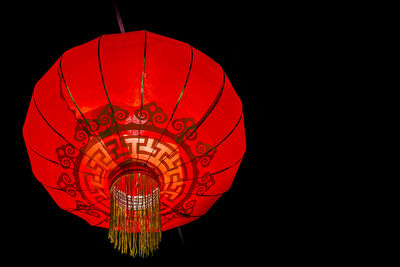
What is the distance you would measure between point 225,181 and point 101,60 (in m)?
0.83

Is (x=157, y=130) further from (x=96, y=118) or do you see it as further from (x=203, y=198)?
(x=203, y=198)

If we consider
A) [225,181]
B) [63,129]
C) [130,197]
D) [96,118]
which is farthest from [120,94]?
[225,181]

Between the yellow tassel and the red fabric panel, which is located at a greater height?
the red fabric panel

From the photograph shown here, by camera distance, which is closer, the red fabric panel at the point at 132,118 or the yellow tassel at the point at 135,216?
the red fabric panel at the point at 132,118

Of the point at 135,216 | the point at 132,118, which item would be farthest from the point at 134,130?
the point at 135,216

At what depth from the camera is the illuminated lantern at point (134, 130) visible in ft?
5.72

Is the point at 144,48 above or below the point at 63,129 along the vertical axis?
above

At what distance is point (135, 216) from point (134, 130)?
46cm

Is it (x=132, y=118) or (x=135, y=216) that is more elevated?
(x=132, y=118)

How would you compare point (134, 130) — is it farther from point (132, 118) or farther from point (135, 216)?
point (135, 216)

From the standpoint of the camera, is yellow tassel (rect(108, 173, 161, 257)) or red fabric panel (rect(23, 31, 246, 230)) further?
yellow tassel (rect(108, 173, 161, 257))

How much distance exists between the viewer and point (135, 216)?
2.02m

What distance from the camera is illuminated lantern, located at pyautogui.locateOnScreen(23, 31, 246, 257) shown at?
5.72 ft

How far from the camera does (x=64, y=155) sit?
6.04 feet
